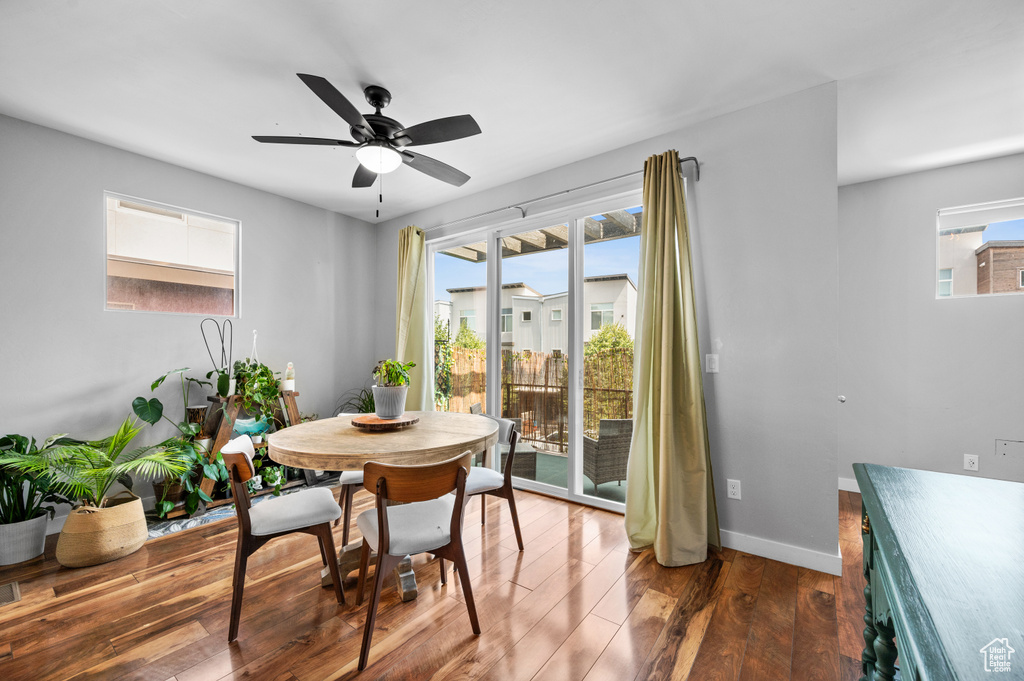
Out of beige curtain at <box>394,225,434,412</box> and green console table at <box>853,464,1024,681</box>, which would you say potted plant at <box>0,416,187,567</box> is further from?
green console table at <box>853,464,1024,681</box>

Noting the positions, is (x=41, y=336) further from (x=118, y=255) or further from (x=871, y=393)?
(x=871, y=393)

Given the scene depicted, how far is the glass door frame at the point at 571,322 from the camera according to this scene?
3.18m

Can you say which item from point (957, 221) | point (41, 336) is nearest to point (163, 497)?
point (41, 336)

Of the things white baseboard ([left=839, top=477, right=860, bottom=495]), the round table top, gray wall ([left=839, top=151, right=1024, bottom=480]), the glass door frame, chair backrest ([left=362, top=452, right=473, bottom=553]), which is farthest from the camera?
white baseboard ([left=839, top=477, right=860, bottom=495])

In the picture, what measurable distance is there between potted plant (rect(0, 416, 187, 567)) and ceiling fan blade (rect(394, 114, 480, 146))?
7.91 ft

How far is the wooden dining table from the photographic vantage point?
169 cm

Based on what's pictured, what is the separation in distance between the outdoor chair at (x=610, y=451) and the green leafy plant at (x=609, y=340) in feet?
1.73

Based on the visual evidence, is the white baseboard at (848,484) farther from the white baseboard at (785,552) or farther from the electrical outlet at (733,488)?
the electrical outlet at (733,488)

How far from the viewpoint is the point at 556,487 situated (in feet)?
11.1

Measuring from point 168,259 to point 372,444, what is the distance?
2778mm

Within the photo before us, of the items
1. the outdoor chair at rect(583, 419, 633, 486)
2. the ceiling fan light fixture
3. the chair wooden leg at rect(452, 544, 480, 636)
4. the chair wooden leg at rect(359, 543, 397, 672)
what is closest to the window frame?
the ceiling fan light fixture

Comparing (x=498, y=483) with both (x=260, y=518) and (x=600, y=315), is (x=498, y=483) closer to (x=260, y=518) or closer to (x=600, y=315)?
(x=260, y=518)

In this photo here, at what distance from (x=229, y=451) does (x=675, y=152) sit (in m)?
2.80

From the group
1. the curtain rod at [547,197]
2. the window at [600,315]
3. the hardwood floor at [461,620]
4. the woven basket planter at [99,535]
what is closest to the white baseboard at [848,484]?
the hardwood floor at [461,620]
